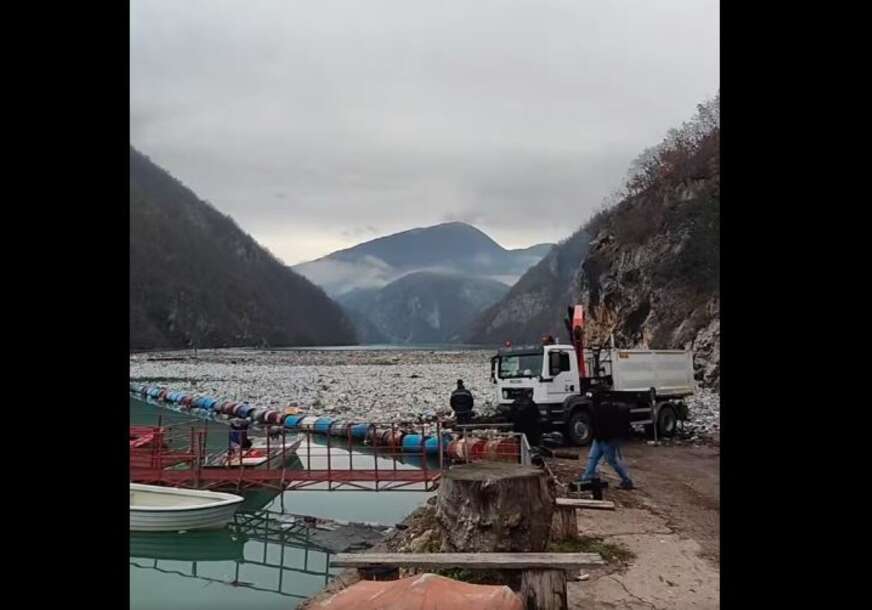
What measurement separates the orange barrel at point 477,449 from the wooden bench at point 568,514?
499 cm

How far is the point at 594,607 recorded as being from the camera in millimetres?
4246

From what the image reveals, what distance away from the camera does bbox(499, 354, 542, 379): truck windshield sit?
11031 millimetres

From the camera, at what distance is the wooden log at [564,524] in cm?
544

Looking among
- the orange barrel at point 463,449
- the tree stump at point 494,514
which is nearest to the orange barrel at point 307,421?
the orange barrel at point 463,449

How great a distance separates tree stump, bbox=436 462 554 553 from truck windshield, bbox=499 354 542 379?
22.0ft

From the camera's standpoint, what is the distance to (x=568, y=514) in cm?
555

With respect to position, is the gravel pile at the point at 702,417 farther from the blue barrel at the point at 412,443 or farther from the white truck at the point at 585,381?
the blue barrel at the point at 412,443
